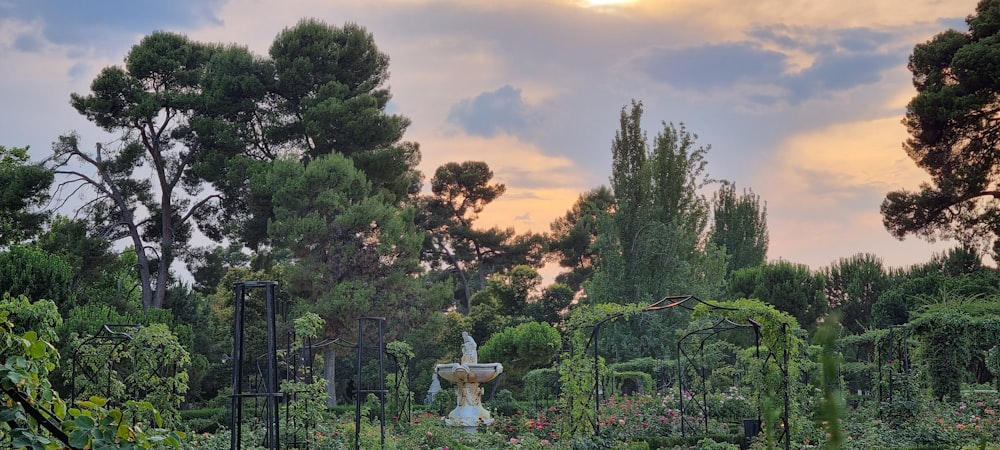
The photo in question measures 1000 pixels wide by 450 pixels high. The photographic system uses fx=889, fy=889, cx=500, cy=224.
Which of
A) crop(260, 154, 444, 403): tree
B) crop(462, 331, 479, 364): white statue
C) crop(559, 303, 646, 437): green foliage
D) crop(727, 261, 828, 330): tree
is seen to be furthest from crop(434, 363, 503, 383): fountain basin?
crop(727, 261, 828, 330): tree

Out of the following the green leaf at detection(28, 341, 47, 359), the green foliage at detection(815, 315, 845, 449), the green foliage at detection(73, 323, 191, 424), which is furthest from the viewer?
the green foliage at detection(73, 323, 191, 424)

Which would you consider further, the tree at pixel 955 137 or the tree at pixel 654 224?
the tree at pixel 654 224

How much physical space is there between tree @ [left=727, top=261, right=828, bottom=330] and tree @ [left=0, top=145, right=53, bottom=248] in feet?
59.3

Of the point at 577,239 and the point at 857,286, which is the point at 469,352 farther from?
the point at 577,239

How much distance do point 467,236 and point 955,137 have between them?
16.8 meters

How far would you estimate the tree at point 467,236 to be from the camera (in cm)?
3272

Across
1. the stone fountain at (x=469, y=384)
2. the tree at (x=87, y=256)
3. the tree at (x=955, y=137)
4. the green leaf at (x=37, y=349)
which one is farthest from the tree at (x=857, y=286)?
the green leaf at (x=37, y=349)

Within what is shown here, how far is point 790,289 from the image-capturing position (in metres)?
24.5

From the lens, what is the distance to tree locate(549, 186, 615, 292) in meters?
33.2

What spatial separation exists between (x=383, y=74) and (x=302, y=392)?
18785mm

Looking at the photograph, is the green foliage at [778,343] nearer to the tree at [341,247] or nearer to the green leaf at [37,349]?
the green leaf at [37,349]

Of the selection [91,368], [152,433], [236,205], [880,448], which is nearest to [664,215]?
[236,205]

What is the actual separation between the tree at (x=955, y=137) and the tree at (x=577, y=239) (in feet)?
41.5

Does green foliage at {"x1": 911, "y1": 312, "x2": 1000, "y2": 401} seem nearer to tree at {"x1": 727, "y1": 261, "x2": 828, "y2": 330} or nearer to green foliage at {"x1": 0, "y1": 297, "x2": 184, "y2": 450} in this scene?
tree at {"x1": 727, "y1": 261, "x2": 828, "y2": 330}
